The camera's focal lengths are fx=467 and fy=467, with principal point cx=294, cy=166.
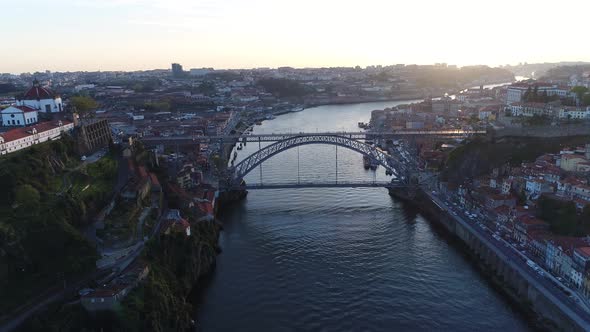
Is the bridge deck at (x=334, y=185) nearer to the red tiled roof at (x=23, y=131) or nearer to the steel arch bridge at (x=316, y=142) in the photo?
the steel arch bridge at (x=316, y=142)

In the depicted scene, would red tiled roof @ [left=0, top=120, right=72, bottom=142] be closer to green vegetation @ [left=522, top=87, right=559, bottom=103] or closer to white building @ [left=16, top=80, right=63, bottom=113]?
white building @ [left=16, top=80, right=63, bottom=113]

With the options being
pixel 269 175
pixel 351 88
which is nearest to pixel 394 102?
pixel 351 88

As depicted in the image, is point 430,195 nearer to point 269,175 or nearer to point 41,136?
point 269,175

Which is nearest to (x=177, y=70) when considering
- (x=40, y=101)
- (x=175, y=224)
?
(x=40, y=101)

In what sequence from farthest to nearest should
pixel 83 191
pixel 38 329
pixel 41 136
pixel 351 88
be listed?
1. pixel 351 88
2. pixel 41 136
3. pixel 83 191
4. pixel 38 329

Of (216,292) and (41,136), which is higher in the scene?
(41,136)

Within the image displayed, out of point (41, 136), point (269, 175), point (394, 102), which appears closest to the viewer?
point (41, 136)

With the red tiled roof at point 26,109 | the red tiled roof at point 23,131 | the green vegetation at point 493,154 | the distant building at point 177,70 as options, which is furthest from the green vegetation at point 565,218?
the distant building at point 177,70
